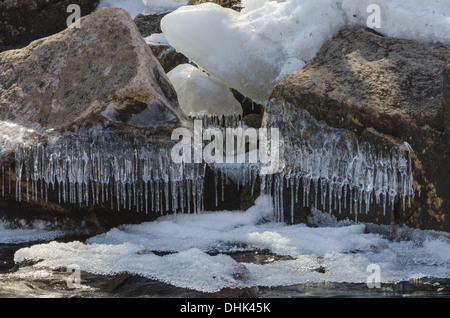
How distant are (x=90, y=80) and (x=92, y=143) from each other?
70cm

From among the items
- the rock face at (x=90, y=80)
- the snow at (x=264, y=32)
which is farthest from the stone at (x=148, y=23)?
the rock face at (x=90, y=80)

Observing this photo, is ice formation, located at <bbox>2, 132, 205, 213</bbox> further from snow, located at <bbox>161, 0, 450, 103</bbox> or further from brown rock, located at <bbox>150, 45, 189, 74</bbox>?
brown rock, located at <bbox>150, 45, 189, 74</bbox>

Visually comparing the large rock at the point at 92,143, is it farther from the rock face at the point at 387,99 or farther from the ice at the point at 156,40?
the ice at the point at 156,40

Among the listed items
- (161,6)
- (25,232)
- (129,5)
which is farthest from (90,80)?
(129,5)

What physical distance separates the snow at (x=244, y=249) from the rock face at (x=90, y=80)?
0.95 meters

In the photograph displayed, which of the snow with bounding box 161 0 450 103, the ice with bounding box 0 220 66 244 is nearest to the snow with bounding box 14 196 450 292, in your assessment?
the ice with bounding box 0 220 66 244

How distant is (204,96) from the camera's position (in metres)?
7.67

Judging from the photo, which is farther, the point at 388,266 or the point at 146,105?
the point at 146,105

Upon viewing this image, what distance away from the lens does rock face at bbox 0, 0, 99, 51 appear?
10.5 metres

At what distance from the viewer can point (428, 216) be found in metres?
5.41

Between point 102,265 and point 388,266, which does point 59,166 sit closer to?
point 102,265

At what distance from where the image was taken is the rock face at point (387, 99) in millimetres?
5371

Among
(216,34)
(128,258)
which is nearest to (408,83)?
(216,34)

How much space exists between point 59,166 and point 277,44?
8.25 ft
